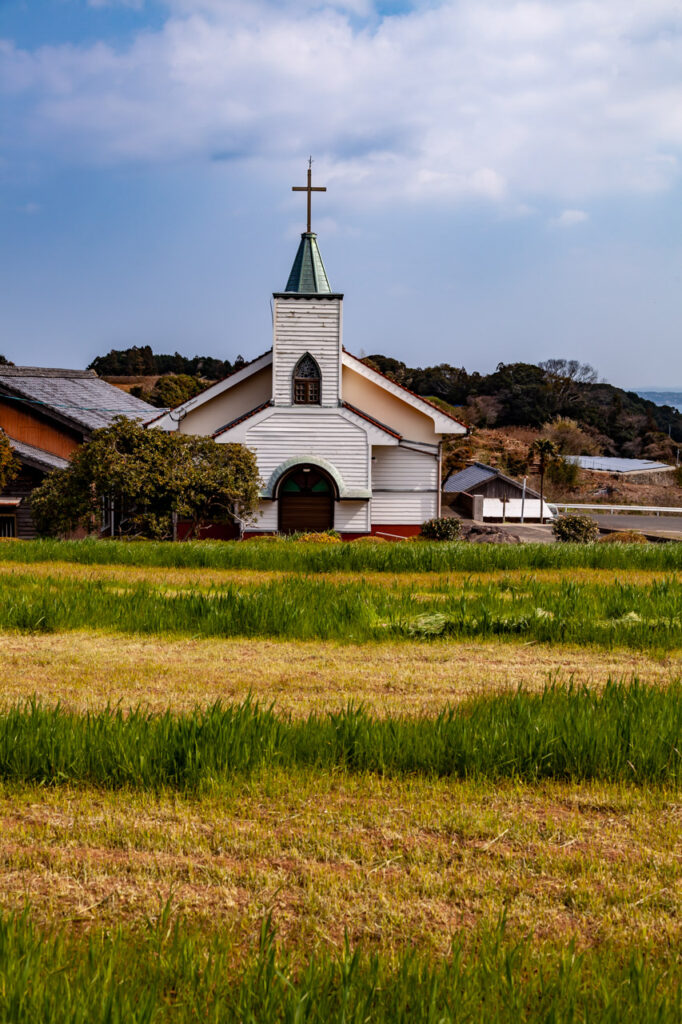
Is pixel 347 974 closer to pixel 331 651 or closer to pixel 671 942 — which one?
pixel 671 942

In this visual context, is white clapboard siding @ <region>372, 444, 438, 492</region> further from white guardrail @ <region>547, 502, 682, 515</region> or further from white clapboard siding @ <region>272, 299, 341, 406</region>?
white guardrail @ <region>547, 502, 682, 515</region>

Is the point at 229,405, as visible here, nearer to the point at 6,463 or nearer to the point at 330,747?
the point at 6,463

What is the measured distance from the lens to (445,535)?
30516 mm

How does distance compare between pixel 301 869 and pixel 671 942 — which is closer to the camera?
pixel 671 942

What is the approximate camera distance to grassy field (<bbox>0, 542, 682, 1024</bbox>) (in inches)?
111

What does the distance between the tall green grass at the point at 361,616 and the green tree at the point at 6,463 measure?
64.1 ft

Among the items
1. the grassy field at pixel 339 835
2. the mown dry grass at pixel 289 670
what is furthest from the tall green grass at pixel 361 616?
the grassy field at pixel 339 835

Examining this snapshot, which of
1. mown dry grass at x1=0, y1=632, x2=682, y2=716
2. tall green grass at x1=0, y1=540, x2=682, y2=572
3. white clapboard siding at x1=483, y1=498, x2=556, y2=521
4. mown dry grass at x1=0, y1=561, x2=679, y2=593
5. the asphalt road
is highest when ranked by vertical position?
white clapboard siding at x1=483, y1=498, x2=556, y2=521

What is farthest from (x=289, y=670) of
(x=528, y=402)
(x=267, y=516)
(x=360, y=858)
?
(x=528, y=402)

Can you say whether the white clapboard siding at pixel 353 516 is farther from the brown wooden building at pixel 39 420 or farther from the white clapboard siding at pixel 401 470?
the brown wooden building at pixel 39 420

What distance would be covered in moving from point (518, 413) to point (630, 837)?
339 ft

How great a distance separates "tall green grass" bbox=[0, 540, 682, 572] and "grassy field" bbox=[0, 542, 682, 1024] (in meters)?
6.40

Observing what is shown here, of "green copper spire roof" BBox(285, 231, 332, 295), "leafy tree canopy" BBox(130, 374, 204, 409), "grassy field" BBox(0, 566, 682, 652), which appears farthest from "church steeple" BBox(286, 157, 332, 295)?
"leafy tree canopy" BBox(130, 374, 204, 409)

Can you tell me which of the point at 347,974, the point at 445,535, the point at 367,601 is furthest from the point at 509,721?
the point at 445,535
